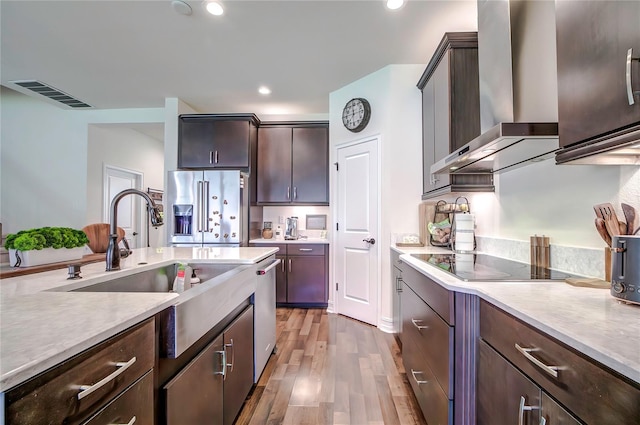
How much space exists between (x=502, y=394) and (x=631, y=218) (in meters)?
0.80

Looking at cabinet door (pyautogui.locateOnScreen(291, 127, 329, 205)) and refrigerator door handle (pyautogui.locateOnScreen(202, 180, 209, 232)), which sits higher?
cabinet door (pyautogui.locateOnScreen(291, 127, 329, 205))

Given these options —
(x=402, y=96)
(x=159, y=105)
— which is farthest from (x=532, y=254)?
(x=159, y=105)

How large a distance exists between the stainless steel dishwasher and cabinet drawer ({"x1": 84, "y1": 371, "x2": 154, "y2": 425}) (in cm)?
101

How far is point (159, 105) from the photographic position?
13.5 feet

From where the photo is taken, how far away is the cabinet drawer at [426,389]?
1220 millimetres

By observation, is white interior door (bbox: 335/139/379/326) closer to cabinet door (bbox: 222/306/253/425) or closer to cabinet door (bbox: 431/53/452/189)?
cabinet door (bbox: 431/53/452/189)

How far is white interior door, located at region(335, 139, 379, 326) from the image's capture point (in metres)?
3.08

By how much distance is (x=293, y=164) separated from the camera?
4035mm

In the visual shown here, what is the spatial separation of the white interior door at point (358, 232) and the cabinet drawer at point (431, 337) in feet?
3.86

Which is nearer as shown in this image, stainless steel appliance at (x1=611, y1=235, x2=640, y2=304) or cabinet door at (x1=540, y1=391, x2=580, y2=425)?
cabinet door at (x1=540, y1=391, x2=580, y2=425)

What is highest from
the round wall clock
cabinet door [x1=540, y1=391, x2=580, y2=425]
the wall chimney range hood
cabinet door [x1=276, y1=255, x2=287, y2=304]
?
the round wall clock

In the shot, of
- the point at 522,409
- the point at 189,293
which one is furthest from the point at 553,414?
the point at 189,293

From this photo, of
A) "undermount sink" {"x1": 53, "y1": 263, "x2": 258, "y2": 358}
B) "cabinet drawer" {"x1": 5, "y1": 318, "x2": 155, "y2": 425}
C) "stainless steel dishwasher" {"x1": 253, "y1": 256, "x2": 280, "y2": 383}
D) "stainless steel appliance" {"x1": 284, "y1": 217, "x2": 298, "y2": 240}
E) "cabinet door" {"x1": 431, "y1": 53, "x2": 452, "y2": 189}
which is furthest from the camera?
"stainless steel appliance" {"x1": 284, "y1": 217, "x2": 298, "y2": 240}

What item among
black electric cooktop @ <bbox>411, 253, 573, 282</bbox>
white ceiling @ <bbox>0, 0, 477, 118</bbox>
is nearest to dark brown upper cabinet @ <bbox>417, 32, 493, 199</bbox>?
white ceiling @ <bbox>0, 0, 477, 118</bbox>
